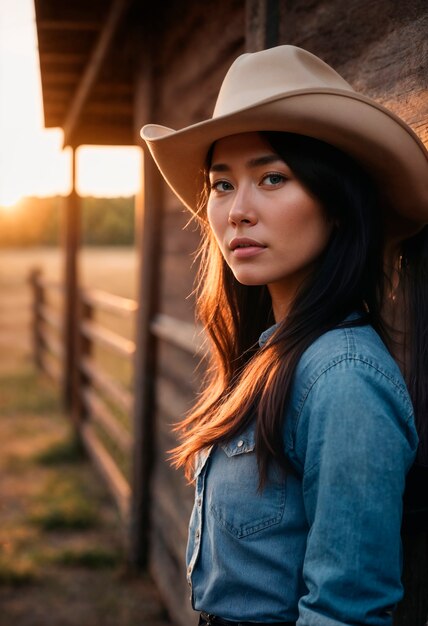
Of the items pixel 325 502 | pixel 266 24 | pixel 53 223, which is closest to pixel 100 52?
pixel 266 24

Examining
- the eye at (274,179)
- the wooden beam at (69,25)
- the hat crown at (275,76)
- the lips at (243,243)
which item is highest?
the wooden beam at (69,25)

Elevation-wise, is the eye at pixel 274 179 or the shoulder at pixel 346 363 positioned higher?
the eye at pixel 274 179

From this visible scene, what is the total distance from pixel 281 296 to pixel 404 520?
1.75 ft

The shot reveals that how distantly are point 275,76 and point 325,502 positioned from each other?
82cm

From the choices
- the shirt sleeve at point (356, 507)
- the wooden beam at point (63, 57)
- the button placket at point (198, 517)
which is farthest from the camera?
the wooden beam at point (63, 57)

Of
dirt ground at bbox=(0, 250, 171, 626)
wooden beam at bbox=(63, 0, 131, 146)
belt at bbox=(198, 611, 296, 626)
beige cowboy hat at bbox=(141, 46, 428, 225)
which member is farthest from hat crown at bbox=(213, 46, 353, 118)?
dirt ground at bbox=(0, 250, 171, 626)

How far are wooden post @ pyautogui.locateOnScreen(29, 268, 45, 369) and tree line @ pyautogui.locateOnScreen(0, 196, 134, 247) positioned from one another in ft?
58.3

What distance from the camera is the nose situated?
1350mm

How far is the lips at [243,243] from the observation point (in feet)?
4.46

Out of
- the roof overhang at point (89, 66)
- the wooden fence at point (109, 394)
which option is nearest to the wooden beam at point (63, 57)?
the roof overhang at point (89, 66)

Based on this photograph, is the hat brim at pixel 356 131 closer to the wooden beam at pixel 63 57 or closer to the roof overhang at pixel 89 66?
the roof overhang at pixel 89 66

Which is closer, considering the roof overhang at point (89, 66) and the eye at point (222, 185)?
the eye at point (222, 185)

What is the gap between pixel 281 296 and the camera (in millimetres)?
1504

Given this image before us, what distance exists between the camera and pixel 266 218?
52.9 inches
